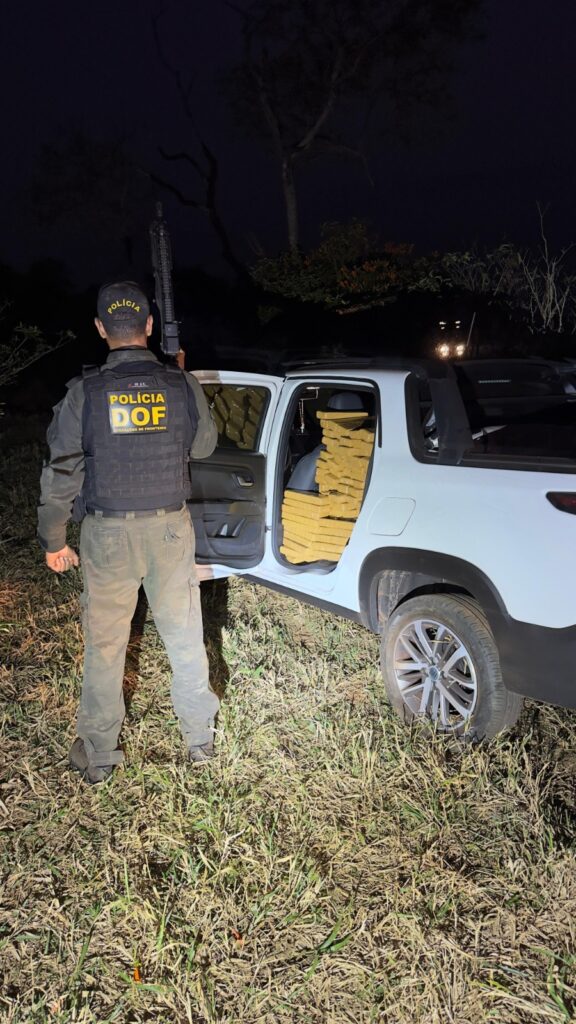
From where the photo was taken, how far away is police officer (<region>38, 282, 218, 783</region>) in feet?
8.95

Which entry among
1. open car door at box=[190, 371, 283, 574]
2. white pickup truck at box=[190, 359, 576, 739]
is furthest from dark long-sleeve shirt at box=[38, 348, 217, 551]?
open car door at box=[190, 371, 283, 574]

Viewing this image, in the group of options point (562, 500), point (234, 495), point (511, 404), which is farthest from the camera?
point (234, 495)

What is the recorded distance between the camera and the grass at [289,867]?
2.09 m

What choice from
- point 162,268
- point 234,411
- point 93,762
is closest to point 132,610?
point 93,762

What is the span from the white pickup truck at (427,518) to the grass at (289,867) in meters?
0.36

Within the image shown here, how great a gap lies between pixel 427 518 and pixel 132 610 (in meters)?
1.27

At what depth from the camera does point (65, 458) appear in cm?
277

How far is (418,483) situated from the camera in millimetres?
3086

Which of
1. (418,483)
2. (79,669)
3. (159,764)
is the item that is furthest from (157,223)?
(159,764)

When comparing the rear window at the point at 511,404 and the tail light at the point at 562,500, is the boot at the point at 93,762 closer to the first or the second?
the rear window at the point at 511,404

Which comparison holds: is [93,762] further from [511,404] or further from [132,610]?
[511,404]

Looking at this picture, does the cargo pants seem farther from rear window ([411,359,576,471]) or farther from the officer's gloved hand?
rear window ([411,359,576,471])

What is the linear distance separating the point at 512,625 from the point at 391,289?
12.2 meters

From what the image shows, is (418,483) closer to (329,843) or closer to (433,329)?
(329,843)
